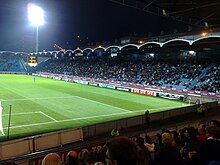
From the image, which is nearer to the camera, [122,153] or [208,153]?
[122,153]

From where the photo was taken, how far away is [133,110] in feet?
82.0

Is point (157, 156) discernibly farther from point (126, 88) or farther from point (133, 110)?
point (126, 88)

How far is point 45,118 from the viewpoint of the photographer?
66.8 feet

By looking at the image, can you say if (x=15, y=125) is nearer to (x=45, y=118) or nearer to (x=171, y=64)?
(x=45, y=118)

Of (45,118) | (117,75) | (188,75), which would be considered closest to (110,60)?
(117,75)

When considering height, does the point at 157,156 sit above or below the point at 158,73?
below

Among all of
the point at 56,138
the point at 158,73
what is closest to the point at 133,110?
the point at 56,138

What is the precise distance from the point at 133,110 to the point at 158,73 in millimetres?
20393

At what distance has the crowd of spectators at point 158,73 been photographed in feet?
115

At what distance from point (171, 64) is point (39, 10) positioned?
41.0 meters

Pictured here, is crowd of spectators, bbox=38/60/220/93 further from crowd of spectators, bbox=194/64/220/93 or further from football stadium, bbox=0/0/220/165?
football stadium, bbox=0/0/220/165

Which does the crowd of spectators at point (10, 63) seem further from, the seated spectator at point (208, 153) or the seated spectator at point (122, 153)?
the seated spectator at point (122, 153)

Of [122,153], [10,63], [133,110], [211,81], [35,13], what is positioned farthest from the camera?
[10,63]

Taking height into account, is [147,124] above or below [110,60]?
below
